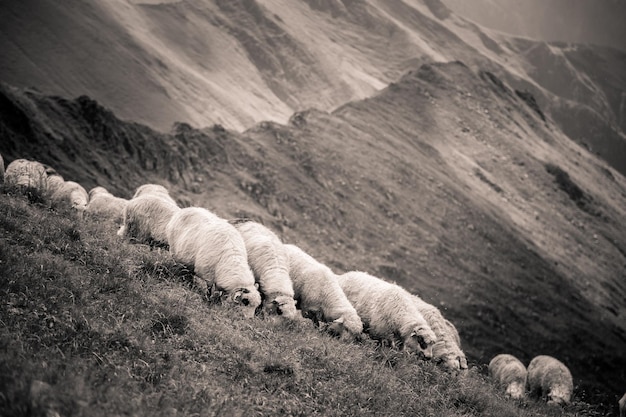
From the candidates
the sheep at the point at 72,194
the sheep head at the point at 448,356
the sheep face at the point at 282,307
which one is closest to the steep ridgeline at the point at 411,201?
the sheep at the point at 72,194

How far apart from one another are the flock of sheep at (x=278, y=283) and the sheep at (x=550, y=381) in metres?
6.34

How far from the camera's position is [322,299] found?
10.3 m

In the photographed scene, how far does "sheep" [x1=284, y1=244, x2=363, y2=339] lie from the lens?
9.66 meters

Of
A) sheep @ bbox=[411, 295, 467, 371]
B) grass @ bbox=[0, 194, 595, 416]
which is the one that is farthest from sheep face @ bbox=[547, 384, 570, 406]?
grass @ bbox=[0, 194, 595, 416]

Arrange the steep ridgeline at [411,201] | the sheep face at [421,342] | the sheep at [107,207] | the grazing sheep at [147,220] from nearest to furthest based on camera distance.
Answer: the sheep face at [421,342] → the grazing sheep at [147,220] → the sheep at [107,207] → the steep ridgeline at [411,201]

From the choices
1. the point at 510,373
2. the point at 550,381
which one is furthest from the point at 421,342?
the point at 550,381

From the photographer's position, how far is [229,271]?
876cm

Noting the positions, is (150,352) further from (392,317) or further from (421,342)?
(421,342)

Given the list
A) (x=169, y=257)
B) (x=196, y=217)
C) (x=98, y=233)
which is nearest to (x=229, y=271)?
(x=169, y=257)

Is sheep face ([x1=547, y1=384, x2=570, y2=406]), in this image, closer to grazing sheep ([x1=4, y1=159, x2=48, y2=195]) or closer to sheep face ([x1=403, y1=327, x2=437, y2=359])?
sheep face ([x1=403, y1=327, x2=437, y2=359])

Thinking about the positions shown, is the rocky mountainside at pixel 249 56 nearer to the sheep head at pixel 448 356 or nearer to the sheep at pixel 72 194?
the sheep at pixel 72 194

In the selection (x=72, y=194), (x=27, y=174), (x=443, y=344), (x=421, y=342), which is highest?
(x=443, y=344)

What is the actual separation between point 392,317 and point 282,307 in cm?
Result: 309

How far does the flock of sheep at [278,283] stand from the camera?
8.87m
